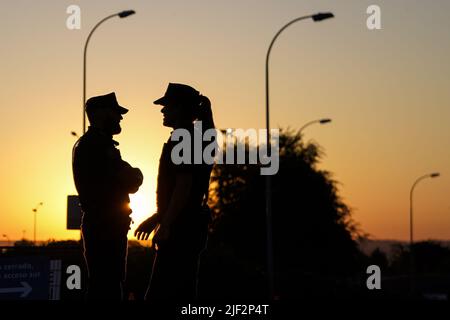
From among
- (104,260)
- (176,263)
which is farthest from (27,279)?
(176,263)

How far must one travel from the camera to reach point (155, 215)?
8258mm

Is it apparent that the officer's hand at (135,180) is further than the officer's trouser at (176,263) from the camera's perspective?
Yes

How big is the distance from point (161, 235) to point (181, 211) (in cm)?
21

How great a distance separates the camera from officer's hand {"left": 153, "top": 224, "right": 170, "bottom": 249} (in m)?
7.92

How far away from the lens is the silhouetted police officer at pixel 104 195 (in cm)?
849

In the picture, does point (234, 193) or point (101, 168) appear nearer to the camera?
point (101, 168)

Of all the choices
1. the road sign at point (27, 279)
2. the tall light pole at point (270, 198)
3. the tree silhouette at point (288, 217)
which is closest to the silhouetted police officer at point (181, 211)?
the road sign at point (27, 279)

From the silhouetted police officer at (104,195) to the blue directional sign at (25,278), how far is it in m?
5.61

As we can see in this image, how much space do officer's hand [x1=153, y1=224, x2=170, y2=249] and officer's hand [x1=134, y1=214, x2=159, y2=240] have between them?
0.25 m

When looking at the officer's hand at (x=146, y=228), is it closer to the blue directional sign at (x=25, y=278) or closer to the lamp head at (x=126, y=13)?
the blue directional sign at (x=25, y=278)
